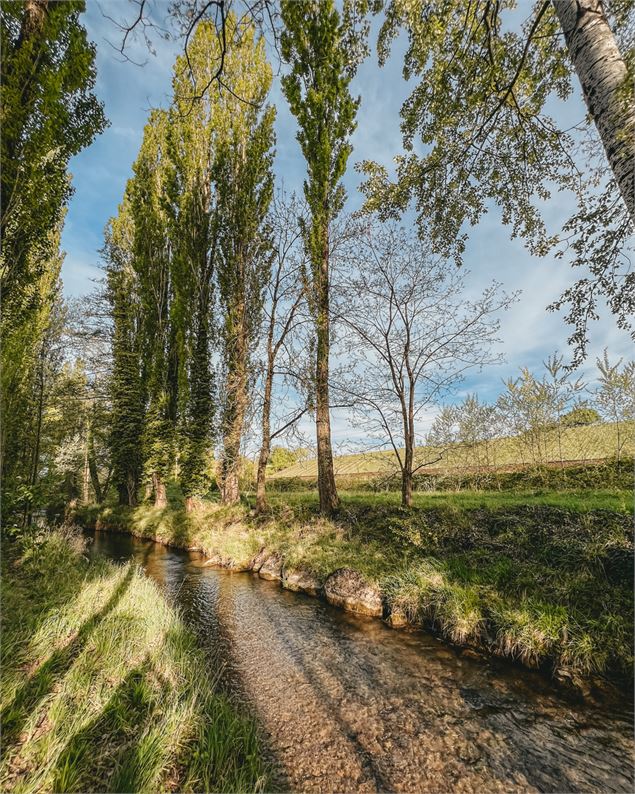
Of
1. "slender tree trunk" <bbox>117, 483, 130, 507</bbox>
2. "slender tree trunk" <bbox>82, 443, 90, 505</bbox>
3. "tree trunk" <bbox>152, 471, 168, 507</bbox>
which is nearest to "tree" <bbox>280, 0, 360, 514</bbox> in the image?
"tree trunk" <bbox>152, 471, 168, 507</bbox>

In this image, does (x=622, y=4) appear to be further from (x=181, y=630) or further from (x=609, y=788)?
(x=181, y=630)

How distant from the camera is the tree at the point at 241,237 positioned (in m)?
13.2

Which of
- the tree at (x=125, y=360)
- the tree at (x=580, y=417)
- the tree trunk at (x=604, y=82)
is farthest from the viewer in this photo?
the tree at (x=125, y=360)

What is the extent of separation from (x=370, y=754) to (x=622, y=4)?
276 inches

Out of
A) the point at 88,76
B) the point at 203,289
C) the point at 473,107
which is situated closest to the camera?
the point at 473,107

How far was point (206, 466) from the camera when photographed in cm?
1373

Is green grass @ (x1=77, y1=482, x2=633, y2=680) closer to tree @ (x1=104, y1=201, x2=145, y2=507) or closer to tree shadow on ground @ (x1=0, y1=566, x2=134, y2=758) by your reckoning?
tree shadow on ground @ (x1=0, y1=566, x2=134, y2=758)

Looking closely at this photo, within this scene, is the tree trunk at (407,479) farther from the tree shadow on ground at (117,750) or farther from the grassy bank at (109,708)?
the tree shadow on ground at (117,750)

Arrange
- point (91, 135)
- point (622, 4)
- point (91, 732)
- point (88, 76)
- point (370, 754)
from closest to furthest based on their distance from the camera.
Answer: point (91, 732), point (370, 754), point (622, 4), point (88, 76), point (91, 135)

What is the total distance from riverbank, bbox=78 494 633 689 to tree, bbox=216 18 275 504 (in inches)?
203

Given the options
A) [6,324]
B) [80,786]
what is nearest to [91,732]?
[80,786]

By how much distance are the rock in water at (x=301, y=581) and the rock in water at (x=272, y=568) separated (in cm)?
46

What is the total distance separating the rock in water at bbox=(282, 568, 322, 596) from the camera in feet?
22.3

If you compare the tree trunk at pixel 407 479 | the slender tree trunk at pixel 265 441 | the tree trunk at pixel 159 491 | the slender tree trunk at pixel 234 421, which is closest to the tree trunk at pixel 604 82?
the tree trunk at pixel 407 479
